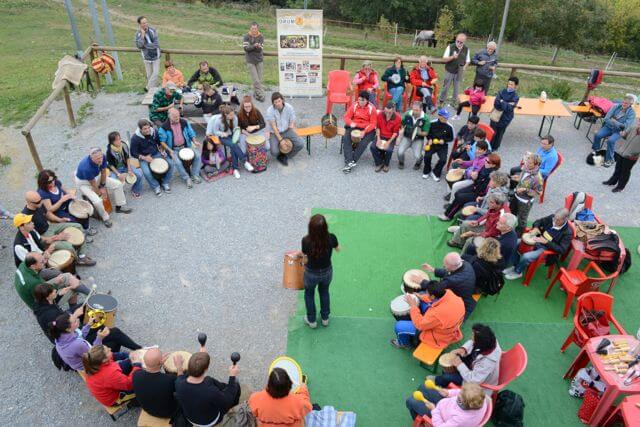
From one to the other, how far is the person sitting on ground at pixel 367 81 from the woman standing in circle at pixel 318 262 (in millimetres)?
6284

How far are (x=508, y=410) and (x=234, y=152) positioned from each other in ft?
20.6

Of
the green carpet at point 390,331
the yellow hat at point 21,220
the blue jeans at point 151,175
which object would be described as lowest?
the green carpet at point 390,331

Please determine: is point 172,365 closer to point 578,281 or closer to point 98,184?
point 98,184

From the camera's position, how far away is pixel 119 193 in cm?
767

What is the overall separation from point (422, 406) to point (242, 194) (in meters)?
5.11

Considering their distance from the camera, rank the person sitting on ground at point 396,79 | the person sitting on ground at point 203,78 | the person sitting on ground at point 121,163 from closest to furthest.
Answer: the person sitting on ground at point 121,163 < the person sitting on ground at point 203,78 < the person sitting on ground at point 396,79

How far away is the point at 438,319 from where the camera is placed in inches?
191

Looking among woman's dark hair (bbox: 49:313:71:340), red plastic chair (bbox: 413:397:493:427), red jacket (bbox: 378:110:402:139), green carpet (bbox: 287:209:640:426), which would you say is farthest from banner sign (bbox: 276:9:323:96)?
red plastic chair (bbox: 413:397:493:427)

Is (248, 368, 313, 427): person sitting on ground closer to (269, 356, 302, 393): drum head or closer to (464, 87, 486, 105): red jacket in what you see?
(269, 356, 302, 393): drum head

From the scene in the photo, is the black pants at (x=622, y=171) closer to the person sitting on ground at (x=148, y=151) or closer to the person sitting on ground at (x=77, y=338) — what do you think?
the person sitting on ground at (x=148, y=151)

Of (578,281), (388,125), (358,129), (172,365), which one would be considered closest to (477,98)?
(388,125)

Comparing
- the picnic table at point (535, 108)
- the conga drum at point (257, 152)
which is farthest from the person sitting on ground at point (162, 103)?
the picnic table at point (535, 108)

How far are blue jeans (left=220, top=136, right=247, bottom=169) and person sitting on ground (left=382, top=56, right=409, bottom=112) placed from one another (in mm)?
3861

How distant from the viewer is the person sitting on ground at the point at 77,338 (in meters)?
4.59
